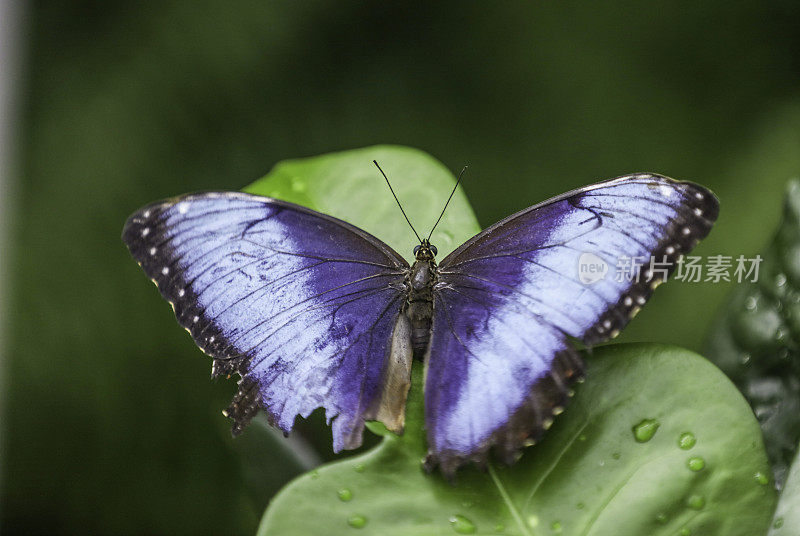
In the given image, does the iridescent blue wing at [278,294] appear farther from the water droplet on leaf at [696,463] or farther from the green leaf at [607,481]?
the water droplet on leaf at [696,463]

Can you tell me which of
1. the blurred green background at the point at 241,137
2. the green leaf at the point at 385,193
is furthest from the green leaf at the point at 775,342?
the blurred green background at the point at 241,137

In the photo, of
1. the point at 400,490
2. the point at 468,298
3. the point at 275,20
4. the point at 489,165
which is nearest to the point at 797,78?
the point at 489,165

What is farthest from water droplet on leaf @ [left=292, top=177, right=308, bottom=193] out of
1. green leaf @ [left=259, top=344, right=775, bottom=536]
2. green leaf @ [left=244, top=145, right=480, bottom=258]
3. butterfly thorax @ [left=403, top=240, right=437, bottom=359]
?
green leaf @ [left=259, top=344, right=775, bottom=536]

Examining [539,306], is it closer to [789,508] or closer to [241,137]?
[789,508]

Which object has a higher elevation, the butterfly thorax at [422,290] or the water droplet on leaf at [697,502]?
the butterfly thorax at [422,290]

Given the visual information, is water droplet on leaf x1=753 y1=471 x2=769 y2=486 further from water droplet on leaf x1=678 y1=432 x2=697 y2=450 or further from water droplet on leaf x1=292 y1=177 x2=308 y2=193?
water droplet on leaf x1=292 y1=177 x2=308 y2=193

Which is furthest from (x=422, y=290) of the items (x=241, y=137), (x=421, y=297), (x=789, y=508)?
(x=241, y=137)
